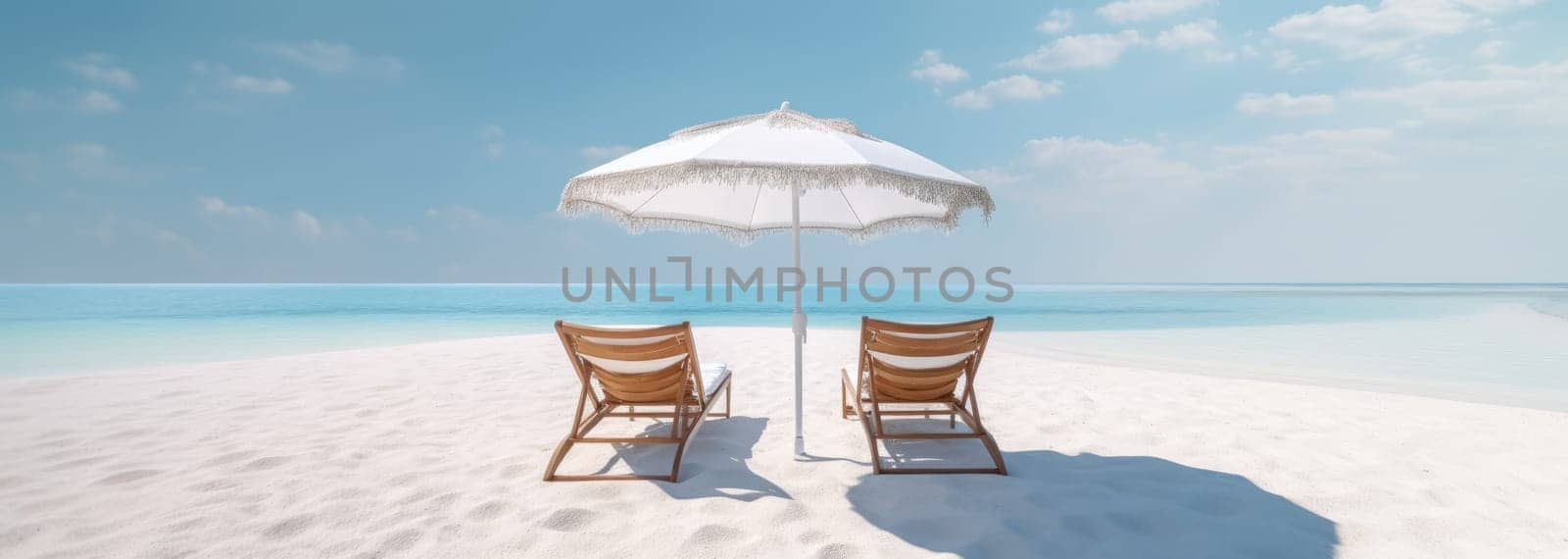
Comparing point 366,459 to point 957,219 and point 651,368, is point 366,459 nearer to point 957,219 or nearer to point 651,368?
point 651,368

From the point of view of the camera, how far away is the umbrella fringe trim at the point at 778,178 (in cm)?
246

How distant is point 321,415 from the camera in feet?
13.4

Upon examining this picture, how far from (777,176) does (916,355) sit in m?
1.26

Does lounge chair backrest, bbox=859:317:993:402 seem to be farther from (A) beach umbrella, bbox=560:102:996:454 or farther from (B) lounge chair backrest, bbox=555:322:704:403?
(B) lounge chair backrest, bbox=555:322:704:403

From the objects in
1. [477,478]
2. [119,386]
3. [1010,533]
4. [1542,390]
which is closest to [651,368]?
[477,478]

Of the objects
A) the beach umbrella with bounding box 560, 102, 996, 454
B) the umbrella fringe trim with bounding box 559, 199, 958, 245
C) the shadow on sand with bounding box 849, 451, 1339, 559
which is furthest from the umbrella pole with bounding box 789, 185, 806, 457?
the umbrella fringe trim with bounding box 559, 199, 958, 245

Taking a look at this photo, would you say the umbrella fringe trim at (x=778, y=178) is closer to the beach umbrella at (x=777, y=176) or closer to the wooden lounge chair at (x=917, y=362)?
the beach umbrella at (x=777, y=176)

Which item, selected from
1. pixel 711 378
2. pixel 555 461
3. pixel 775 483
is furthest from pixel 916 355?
pixel 555 461

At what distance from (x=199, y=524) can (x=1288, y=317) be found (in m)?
21.3

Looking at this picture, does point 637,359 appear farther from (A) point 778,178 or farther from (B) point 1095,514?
(B) point 1095,514

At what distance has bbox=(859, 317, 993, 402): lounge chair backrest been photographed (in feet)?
10.0

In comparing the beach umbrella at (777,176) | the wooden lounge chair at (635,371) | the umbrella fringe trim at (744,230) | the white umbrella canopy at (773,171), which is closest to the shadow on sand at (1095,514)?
the beach umbrella at (777,176)

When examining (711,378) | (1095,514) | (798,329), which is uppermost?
(798,329)

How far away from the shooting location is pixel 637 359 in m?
3.04
